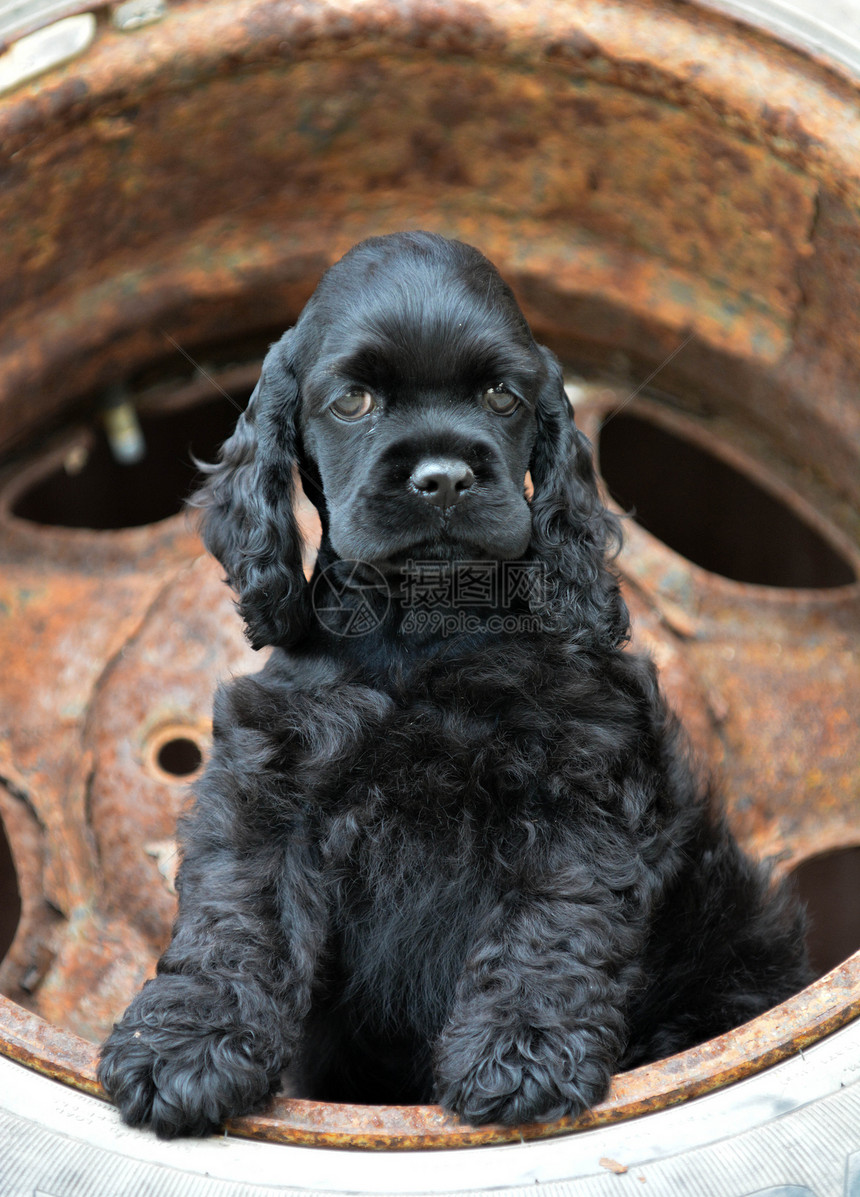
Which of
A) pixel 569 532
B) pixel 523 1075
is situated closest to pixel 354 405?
pixel 569 532

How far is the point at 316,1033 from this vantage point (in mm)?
2527

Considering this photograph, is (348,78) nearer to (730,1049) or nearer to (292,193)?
(292,193)

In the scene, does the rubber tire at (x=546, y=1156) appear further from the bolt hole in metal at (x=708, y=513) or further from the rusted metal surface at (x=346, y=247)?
the bolt hole in metal at (x=708, y=513)

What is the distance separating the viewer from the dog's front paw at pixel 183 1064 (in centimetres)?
194

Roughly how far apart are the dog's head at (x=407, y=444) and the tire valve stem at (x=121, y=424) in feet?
3.20

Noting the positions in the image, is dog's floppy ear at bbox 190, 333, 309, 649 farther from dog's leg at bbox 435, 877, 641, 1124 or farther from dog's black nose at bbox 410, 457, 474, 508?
dog's leg at bbox 435, 877, 641, 1124

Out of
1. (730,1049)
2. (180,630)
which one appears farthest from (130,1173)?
(180,630)

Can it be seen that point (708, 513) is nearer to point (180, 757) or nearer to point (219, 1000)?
point (180, 757)

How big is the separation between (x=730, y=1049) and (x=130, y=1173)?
0.98m

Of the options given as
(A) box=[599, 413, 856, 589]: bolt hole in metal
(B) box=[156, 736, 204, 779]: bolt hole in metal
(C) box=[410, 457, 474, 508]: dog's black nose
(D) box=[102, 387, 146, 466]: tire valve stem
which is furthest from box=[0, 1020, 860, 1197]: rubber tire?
(A) box=[599, 413, 856, 589]: bolt hole in metal

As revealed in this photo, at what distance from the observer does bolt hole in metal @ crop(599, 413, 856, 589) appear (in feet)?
12.9

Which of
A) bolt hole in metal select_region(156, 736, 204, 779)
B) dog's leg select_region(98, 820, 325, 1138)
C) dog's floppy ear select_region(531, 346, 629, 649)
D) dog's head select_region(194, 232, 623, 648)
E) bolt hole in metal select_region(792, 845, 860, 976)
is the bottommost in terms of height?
bolt hole in metal select_region(792, 845, 860, 976)

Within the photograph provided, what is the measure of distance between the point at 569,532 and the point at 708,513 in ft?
5.54

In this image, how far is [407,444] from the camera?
2.17 m
